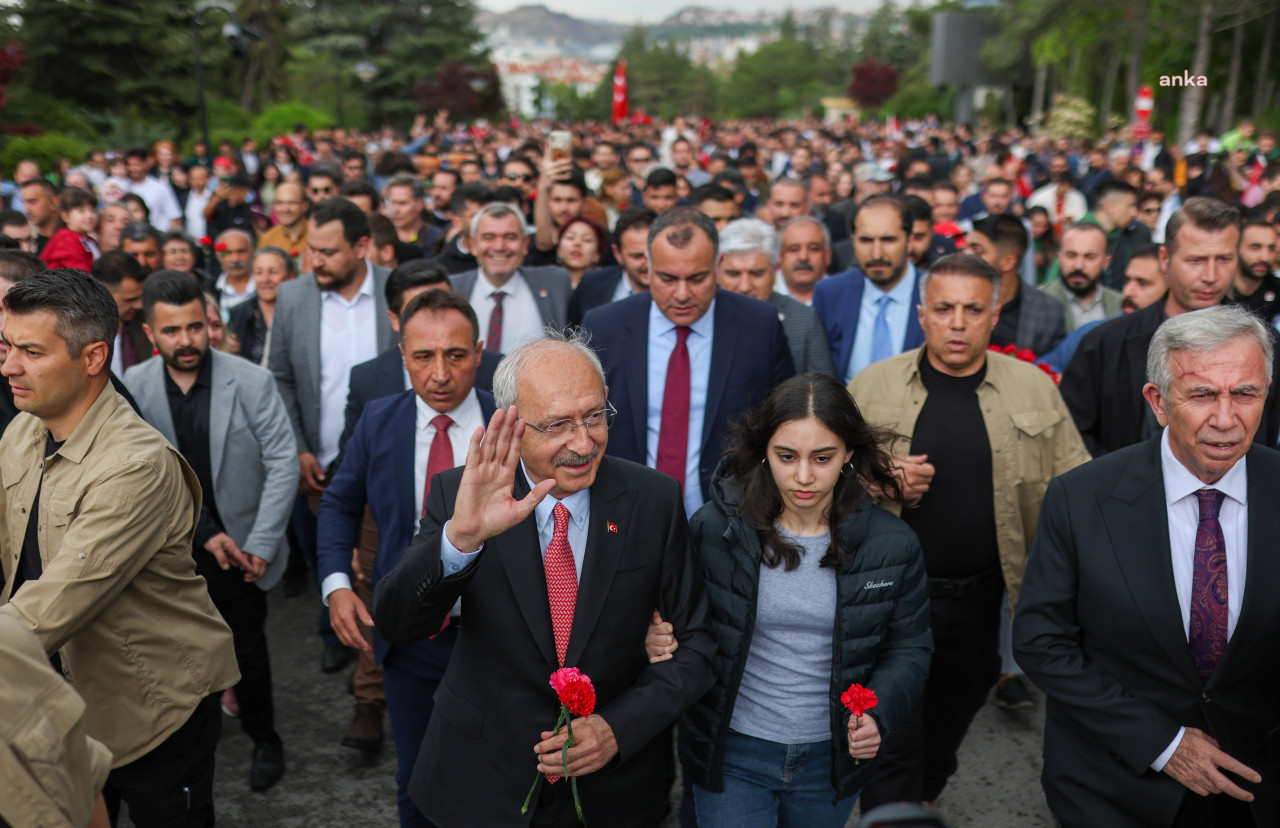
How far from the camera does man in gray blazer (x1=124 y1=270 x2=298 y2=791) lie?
430 centimetres

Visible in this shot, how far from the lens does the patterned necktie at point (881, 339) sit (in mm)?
5277

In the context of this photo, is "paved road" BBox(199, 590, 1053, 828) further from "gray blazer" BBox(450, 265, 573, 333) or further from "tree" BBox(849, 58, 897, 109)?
"tree" BBox(849, 58, 897, 109)

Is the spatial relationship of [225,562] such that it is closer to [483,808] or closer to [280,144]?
A: [483,808]

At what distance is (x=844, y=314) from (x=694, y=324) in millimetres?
1306

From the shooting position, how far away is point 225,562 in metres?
4.07

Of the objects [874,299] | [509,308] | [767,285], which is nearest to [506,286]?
[509,308]

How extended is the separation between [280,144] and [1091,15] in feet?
47.9

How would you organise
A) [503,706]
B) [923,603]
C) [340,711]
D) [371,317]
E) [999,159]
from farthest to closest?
[999,159] < [371,317] < [340,711] < [923,603] < [503,706]

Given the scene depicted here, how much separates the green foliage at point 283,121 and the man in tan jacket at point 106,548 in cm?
3235

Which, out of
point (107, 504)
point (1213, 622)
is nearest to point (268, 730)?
point (107, 504)

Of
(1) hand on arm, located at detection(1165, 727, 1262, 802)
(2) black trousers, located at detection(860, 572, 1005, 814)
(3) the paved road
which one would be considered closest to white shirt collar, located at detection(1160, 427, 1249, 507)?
(1) hand on arm, located at detection(1165, 727, 1262, 802)

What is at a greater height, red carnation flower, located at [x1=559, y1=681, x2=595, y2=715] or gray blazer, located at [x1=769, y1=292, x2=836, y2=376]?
gray blazer, located at [x1=769, y1=292, x2=836, y2=376]

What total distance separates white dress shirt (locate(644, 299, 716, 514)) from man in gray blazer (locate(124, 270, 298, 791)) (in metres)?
1.64

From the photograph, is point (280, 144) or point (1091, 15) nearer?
point (1091, 15)
